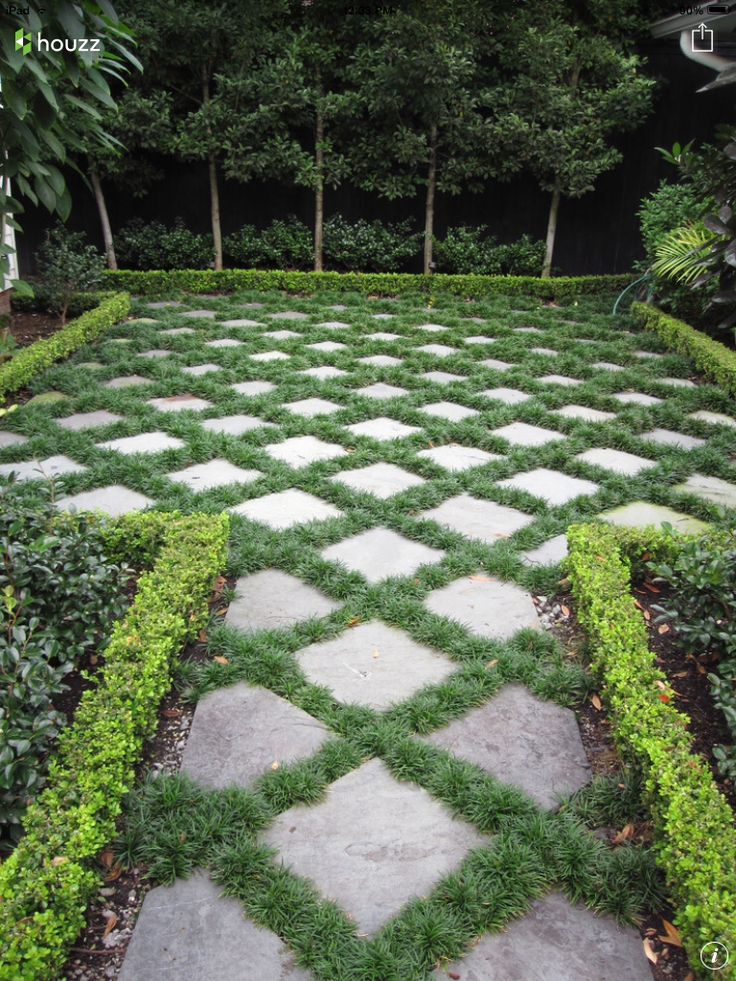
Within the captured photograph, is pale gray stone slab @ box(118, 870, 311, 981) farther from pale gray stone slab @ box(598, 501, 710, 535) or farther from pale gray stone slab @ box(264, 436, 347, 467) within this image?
pale gray stone slab @ box(264, 436, 347, 467)

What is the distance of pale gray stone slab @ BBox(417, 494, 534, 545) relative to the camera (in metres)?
3.41

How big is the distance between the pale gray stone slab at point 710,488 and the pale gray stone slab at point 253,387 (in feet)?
8.37

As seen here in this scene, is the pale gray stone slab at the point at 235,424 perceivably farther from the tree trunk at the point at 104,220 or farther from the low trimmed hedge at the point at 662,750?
the tree trunk at the point at 104,220

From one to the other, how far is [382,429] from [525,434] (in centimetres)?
81

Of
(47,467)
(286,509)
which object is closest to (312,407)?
(286,509)

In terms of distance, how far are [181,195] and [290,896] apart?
358 inches

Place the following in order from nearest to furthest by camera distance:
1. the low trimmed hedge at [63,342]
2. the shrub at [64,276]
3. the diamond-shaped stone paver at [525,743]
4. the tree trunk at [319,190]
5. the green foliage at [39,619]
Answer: the green foliage at [39,619], the diamond-shaped stone paver at [525,743], the low trimmed hedge at [63,342], the shrub at [64,276], the tree trunk at [319,190]

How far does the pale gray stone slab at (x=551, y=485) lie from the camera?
377 centimetres

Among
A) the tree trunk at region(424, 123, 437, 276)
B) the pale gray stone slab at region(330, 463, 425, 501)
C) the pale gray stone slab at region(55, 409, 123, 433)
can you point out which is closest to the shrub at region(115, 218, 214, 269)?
the tree trunk at region(424, 123, 437, 276)

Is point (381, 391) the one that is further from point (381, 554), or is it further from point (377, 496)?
point (381, 554)

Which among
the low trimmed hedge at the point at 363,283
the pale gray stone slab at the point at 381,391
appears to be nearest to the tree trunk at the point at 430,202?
the low trimmed hedge at the point at 363,283

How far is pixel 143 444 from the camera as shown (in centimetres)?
424

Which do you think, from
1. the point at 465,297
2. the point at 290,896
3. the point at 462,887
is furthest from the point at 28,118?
the point at 465,297

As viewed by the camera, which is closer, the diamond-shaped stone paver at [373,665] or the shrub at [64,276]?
the diamond-shaped stone paver at [373,665]
